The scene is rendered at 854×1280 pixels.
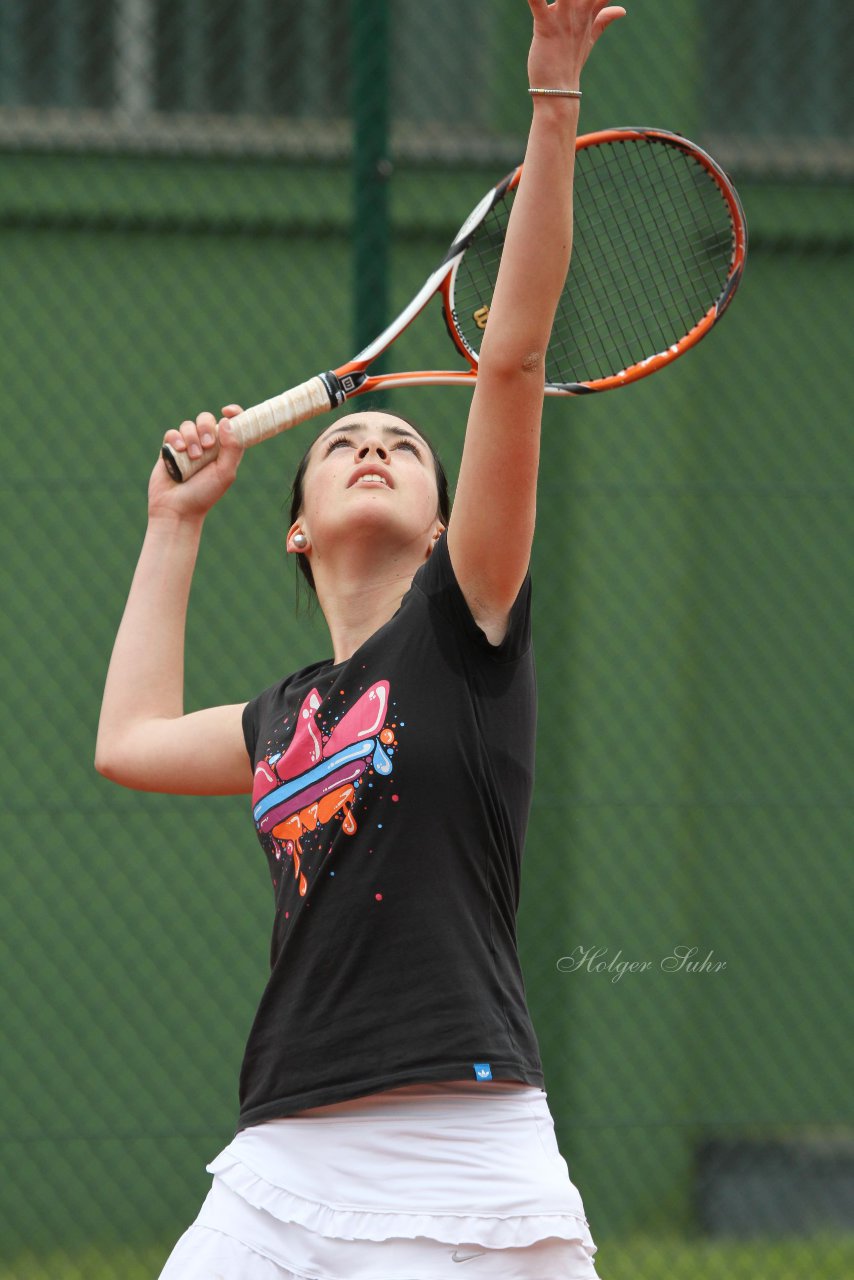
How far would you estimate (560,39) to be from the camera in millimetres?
1642

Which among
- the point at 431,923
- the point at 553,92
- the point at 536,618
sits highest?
the point at 553,92

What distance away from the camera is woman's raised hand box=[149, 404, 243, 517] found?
2174 millimetres

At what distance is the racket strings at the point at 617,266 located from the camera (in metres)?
2.66

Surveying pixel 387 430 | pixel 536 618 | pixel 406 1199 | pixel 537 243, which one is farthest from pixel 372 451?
pixel 536 618

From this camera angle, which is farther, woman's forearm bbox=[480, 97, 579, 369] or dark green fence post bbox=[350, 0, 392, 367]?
dark green fence post bbox=[350, 0, 392, 367]

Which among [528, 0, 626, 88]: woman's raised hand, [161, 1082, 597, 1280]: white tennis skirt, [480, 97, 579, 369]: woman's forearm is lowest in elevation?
[161, 1082, 597, 1280]: white tennis skirt

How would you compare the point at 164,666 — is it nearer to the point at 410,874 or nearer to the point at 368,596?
the point at 368,596

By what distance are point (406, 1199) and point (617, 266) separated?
1.86m

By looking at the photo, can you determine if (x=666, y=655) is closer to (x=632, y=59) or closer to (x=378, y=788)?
(x=632, y=59)

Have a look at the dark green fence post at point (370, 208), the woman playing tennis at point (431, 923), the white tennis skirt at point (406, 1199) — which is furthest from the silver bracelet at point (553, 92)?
the dark green fence post at point (370, 208)

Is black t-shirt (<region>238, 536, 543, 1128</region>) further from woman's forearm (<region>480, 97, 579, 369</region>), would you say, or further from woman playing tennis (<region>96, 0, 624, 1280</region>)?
woman's forearm (<region>480, 97, 579, 369</region>)

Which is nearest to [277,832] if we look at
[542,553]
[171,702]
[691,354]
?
[171,702]

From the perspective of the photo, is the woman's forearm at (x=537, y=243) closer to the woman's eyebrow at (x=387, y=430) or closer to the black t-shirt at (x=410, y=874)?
the black t-shirt at (x=410, y=874)

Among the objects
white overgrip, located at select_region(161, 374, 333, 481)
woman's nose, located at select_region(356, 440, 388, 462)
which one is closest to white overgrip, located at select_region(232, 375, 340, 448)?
white overgrip, located at select_region(161, 374, 333, 481)
